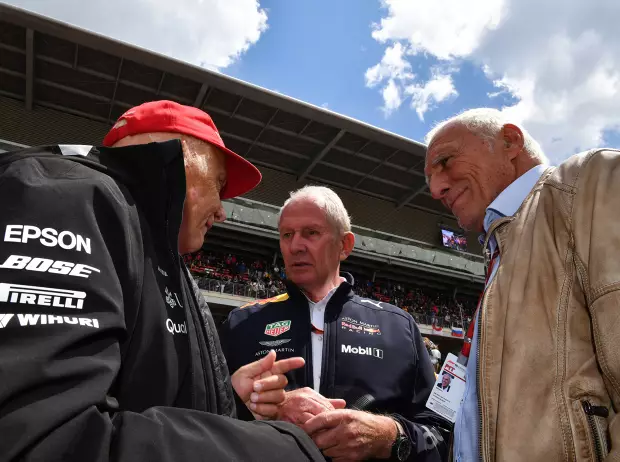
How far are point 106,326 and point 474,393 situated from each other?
1107 millimetres

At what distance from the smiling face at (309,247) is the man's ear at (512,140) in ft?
3.18

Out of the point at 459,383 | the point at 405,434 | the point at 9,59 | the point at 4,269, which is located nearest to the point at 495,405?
the point at 405,434

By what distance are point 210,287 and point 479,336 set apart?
16.8 m

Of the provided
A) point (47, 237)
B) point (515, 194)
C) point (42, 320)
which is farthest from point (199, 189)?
point (515, 194)

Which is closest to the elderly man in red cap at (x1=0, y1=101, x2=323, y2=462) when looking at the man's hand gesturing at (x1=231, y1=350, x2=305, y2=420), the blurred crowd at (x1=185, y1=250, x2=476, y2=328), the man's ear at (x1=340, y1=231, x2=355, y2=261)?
the man's hand gesturing at (x1=231, y1=350, x2=305, y2=420)

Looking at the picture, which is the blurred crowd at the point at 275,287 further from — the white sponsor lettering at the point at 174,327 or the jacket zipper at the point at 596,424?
the jacket zipper at the point at 596,424

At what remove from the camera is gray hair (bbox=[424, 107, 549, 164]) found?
6.48ft

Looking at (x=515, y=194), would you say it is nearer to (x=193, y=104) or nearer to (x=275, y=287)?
(x=275, y=287)

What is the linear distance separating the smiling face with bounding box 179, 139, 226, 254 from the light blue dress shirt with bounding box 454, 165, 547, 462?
3.11ft

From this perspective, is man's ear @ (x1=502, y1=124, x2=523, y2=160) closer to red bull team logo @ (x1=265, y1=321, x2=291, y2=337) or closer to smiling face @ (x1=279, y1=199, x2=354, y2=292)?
smiling face @ (x1=279, y1=199, x2=354, y2=292)

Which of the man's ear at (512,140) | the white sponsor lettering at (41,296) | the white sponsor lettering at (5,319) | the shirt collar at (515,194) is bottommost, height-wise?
the white sponsor lettering at (5,319)

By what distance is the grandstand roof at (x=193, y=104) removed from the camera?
19.7m

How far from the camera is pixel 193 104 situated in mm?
22172

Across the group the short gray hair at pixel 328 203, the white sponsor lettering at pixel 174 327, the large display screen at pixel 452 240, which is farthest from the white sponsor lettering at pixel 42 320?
the large display screen at pixel 452 240
